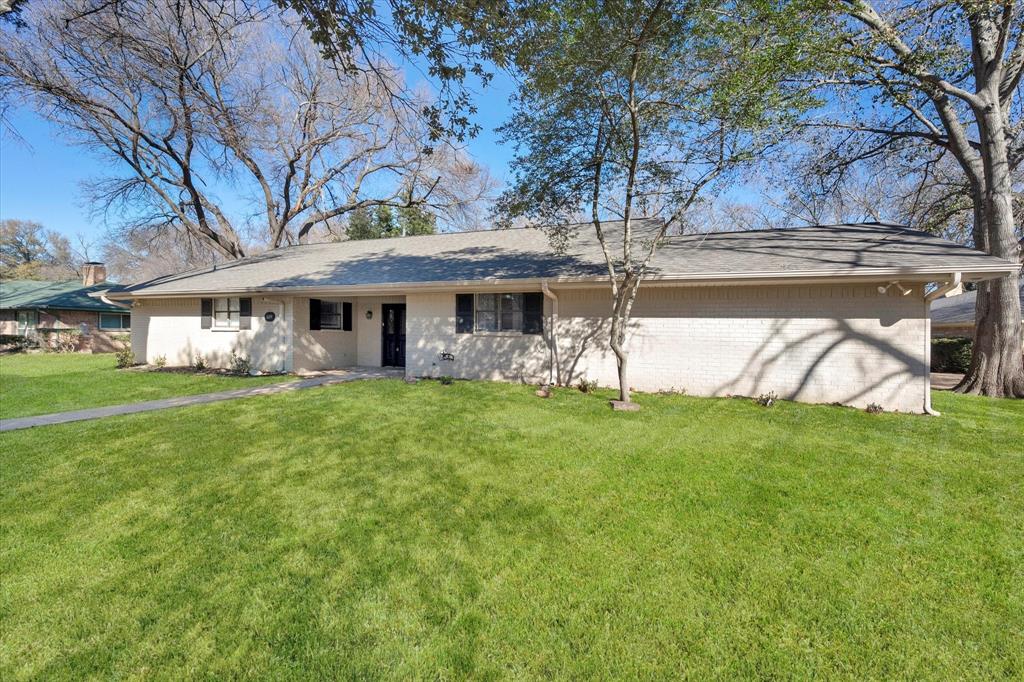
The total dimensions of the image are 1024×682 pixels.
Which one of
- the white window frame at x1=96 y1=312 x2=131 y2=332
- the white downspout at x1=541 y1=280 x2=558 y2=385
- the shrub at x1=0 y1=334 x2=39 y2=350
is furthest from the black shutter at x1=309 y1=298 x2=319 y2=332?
the white window frame at x1=96 y1=312 x2=131 y2=332

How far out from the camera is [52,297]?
71.7 ft

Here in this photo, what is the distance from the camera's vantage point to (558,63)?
655cm

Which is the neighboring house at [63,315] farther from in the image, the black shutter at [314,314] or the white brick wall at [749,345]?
the white brick wall at [749,345]

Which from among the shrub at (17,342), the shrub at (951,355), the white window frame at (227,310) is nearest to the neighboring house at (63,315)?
the shrub at (17,342)

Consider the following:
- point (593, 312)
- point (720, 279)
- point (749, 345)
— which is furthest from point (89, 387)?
point (749, 345)

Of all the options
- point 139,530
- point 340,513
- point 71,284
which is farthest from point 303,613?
point 71,284

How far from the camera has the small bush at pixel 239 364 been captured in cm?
1152

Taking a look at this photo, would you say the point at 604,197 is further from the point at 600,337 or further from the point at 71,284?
the point at 71,284

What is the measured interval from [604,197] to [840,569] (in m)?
6.60

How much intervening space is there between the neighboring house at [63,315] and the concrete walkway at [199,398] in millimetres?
17039

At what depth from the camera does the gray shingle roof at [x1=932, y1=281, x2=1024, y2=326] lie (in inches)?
712

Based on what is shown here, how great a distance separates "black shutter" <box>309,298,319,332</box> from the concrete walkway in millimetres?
1377

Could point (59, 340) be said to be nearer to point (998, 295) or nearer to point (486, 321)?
point (486, 321)

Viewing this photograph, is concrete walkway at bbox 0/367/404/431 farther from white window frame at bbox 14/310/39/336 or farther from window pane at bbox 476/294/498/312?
white window frame at bbox 14/310/39/336
